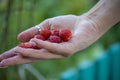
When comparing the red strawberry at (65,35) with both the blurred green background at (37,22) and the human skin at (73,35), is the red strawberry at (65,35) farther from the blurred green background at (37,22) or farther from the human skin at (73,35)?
the blurred green background at (37,22)

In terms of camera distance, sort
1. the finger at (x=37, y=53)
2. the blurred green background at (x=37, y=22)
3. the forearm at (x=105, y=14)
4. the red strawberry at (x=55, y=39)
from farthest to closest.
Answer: the blurred green background at (x=37, y=22) → the forearm at (x=105, y=14) → the red strawberry at (x=55, y=39) → the finger at (x=37, y=53)

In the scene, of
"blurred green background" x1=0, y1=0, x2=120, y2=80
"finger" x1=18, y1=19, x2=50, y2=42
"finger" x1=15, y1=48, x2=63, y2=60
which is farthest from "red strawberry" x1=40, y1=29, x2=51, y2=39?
"blurred green background" x1=0, y1=0, x2=120, y2=80

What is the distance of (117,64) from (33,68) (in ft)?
1.48

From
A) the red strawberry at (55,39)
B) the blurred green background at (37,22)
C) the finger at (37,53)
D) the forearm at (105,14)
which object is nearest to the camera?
the finger at (37,53)

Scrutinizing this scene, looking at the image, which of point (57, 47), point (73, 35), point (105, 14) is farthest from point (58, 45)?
point (105, 14)

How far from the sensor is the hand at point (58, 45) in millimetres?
1189

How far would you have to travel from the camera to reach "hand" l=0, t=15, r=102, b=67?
119 centimetres

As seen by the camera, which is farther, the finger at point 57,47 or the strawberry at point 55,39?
the strawberry at point 55,39

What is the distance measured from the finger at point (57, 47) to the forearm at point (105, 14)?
0.63 feet

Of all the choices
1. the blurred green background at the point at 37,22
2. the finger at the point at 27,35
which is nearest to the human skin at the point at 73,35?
the finger at the point at 27,35

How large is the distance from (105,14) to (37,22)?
2.61 feet

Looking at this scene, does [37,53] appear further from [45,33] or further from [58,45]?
[45,33]

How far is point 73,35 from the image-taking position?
1.35 m

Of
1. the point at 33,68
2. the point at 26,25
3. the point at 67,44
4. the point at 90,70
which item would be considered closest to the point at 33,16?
the point at 26,25
